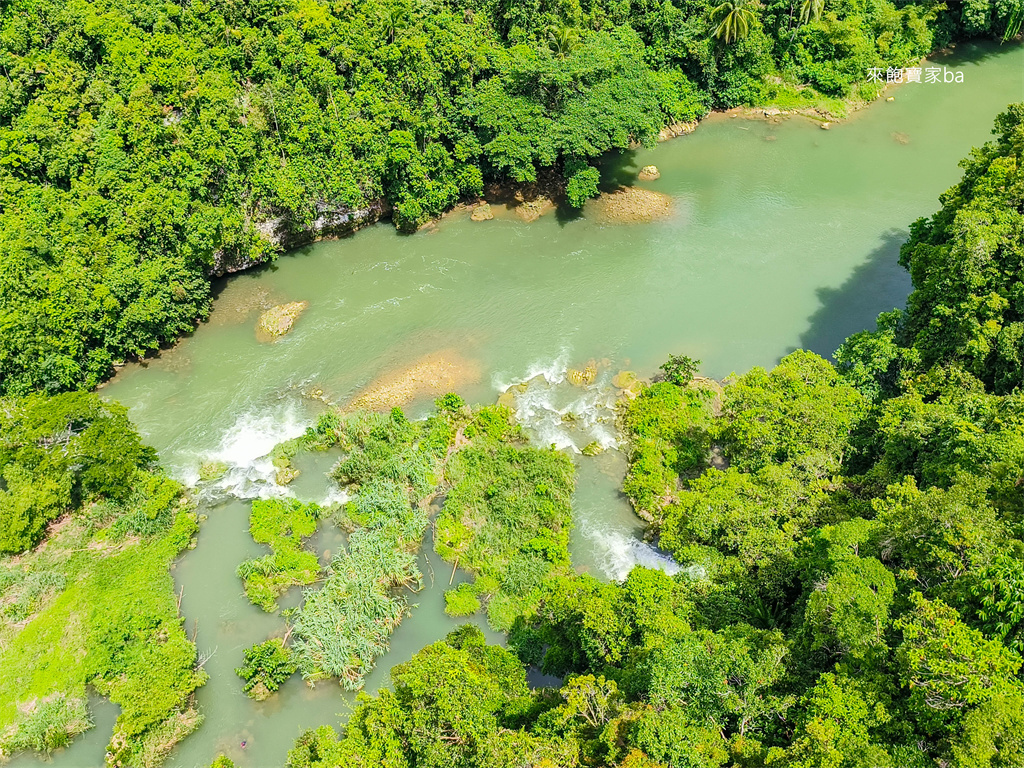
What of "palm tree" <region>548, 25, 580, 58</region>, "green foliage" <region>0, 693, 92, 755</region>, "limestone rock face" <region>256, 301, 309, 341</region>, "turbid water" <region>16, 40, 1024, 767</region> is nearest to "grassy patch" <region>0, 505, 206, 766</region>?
"green foliage" <region>0, 693, 92, 755</region>

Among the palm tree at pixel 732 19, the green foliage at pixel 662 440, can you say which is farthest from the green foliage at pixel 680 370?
the palm tree at pixel 732 19

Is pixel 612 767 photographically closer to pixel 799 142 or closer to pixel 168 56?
pixel 168 56

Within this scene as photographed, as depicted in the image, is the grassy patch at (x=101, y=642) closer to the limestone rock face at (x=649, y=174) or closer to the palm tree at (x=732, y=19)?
the limestone rock face at (x=649, y=174)

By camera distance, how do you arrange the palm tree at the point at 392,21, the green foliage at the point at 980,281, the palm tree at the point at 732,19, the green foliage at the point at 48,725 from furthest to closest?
the palm tree at the point at 732,19 → the palm tree at the point at 392,21 → the green foliage at the point at 980,281 → the green foliage at the point at 48,725

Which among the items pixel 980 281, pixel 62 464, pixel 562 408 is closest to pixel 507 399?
pixel 562 408

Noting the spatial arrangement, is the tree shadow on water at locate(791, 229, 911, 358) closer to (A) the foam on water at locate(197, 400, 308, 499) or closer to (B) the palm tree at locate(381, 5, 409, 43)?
(A) the foam on water at locate(197, 400, 308, 499)

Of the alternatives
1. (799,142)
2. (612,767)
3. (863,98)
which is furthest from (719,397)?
(863,98)
